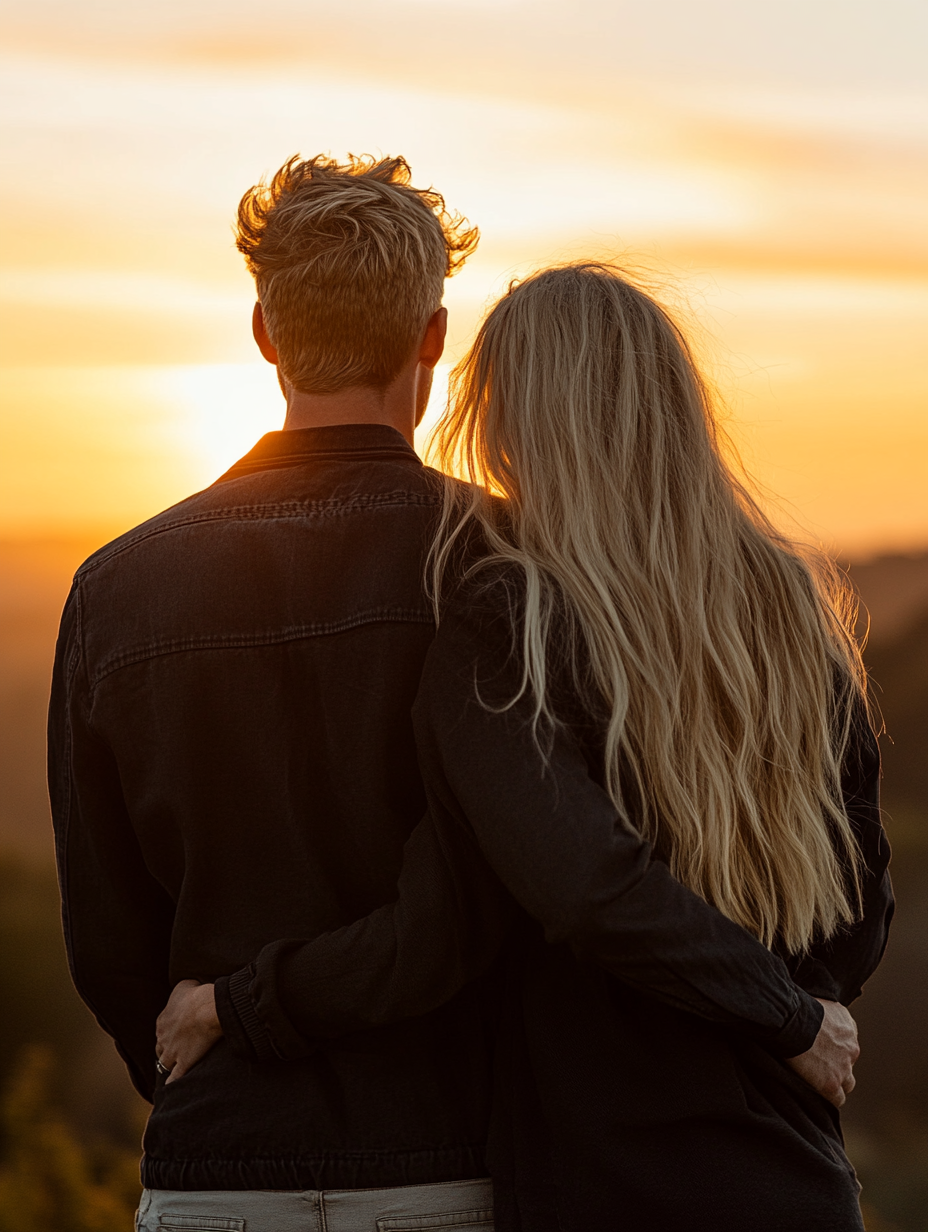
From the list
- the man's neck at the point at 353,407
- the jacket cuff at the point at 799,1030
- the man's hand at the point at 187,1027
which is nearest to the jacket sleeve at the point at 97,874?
the man's hand at the point at 187,1027

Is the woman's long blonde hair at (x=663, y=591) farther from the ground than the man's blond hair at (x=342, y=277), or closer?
closer

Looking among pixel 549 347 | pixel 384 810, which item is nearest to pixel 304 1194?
pixel 384 810

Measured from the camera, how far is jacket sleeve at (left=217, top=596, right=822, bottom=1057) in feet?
3.72

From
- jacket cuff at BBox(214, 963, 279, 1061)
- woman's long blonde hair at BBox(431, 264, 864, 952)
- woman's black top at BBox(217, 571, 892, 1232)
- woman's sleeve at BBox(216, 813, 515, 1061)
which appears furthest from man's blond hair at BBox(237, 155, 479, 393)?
jacket cuff at BBox(214, 963, 279, 1061)

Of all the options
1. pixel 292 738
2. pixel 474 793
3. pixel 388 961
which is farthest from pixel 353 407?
pixel 388 961

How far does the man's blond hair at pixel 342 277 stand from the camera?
4.79 ft

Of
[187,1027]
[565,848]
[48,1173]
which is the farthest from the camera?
[48,1173]

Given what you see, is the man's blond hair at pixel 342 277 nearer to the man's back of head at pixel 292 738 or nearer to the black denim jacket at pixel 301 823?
the man's back of head at pixel 292 738

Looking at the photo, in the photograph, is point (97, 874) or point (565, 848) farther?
point (97, 874)

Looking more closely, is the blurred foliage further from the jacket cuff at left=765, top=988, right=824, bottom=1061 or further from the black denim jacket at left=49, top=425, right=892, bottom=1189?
the jacket cuff at left=765, top=988, right=824, bottom=1061

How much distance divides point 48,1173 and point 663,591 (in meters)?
6.33

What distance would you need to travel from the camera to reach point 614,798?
123cm

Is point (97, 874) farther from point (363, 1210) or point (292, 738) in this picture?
point (363, 1210)

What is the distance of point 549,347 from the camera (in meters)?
1.39
